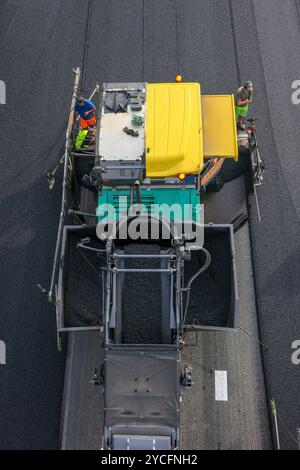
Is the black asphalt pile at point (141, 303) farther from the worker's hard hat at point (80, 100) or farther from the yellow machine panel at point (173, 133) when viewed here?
the worker's hard hat at point (80, 100)

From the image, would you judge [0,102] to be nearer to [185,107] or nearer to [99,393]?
[185,107]

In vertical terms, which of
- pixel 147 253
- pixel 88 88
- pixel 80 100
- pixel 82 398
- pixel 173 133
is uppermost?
pixel 88 88

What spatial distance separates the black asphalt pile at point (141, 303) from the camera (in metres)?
7.01

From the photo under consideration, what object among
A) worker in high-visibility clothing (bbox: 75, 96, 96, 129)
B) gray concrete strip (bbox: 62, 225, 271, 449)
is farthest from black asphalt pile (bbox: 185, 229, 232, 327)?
worker in high-visibility clothing (bbox: 75, 96, 96, 129)

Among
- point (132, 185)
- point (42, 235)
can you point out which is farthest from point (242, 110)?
point (42, 235)

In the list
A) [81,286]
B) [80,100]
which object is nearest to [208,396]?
[81,286]

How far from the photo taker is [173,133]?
7.73 m

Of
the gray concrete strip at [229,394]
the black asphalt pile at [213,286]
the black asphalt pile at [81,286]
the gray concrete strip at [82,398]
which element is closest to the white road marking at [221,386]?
the gray concrete strip at [229,394]

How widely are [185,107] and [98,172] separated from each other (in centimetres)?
217

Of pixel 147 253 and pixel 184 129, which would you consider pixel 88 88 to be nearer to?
pixel 184 129

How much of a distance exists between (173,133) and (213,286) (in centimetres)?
308

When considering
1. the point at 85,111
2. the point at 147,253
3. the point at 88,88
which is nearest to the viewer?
the point at 147,253

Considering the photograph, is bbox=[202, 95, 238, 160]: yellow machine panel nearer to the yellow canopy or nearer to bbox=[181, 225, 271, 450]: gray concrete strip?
the yellow canopy

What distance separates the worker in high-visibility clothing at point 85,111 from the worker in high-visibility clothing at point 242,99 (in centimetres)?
329
